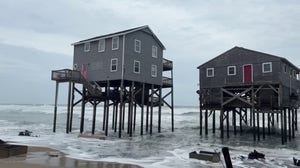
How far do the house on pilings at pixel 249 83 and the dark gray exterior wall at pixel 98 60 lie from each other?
908 cm

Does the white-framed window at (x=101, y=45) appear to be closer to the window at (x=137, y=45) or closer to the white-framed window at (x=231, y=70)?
the window at (x=137, y=45)

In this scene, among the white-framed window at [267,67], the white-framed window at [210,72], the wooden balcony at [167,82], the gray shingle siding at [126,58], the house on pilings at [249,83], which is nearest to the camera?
the house on pilings at [249,83]

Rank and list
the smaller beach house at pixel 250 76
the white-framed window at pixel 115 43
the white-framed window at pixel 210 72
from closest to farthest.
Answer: the smaller beach house at pixel 250 76, the white-framed window at pixel 115 43, the white-framed window at pixel 210 72

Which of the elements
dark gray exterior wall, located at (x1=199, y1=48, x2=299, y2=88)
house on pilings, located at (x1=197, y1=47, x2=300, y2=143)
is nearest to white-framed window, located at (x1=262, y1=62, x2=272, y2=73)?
house on pilings, located at (x1=197, y1=47, x2=300, y2=143)

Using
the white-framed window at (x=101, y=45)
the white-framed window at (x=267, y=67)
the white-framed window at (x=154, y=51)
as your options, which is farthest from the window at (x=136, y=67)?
the white-framed window at (x=267, y=67)

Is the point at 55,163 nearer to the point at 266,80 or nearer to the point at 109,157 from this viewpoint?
the point at 109,157

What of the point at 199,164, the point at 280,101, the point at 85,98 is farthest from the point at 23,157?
the point at 280,101

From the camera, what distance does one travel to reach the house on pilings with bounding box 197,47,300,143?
28.8 metres

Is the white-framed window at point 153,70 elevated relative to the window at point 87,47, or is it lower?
lower

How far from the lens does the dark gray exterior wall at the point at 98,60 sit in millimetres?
31334

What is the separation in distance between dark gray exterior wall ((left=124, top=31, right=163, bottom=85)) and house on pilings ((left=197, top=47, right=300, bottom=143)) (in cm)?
508

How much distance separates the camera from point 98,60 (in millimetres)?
33219

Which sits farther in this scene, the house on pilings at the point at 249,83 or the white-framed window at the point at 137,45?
the white-framed window at the point at 137,45

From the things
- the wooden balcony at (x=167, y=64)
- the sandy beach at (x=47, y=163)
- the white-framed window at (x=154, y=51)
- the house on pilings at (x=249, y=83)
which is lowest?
the sandy beach at (x=47, y=163)
